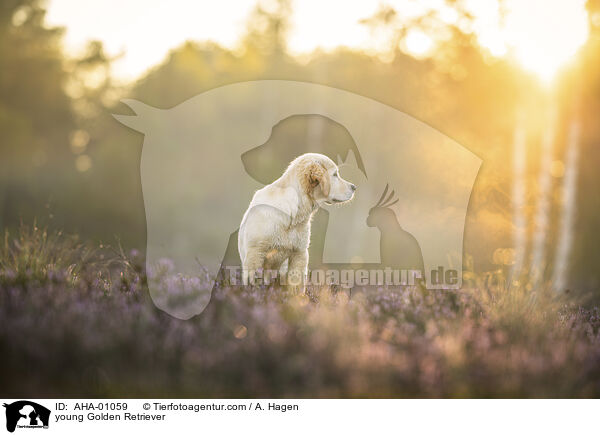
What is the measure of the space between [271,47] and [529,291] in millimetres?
26052

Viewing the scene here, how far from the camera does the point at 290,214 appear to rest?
20.1 ft

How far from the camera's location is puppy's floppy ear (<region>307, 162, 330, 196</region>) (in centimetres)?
622

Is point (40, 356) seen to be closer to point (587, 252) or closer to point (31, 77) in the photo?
point (587, 252)

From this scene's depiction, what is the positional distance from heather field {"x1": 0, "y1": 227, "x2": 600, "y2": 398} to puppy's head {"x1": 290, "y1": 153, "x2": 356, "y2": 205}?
205cm

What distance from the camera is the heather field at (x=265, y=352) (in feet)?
10.6

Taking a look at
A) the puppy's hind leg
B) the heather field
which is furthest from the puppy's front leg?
the heather field

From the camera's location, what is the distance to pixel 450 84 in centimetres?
1391
